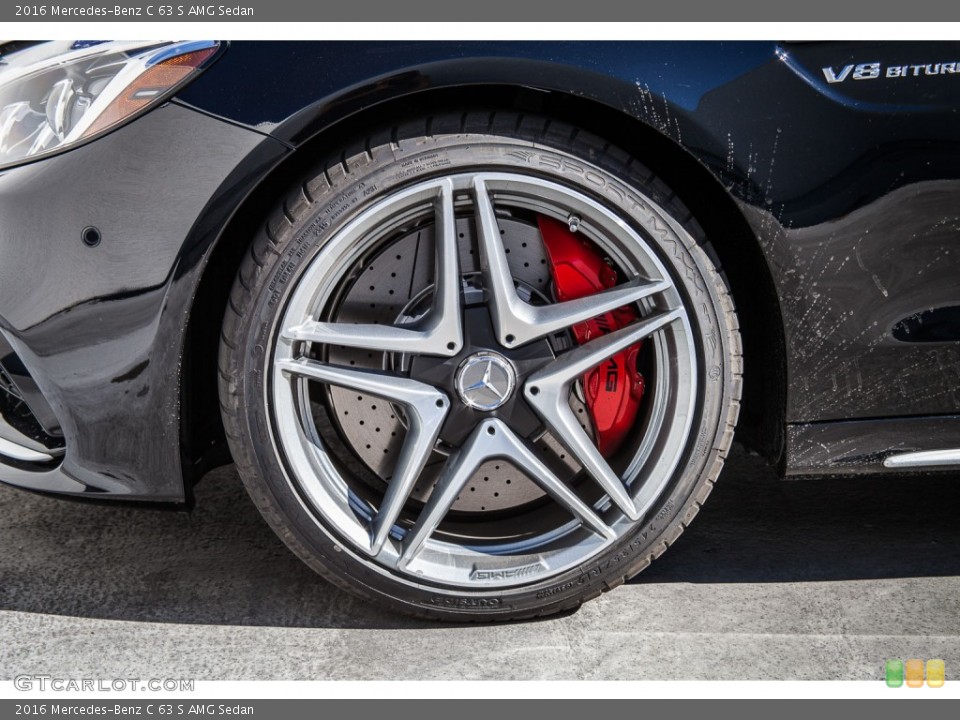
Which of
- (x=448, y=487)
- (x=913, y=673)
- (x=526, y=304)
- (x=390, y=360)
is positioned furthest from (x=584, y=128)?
(x=913, y=673)

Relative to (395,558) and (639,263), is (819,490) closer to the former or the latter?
(639,263)

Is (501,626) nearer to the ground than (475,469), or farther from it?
nearer to the ground

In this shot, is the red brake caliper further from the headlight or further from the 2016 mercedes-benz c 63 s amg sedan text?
the headlight

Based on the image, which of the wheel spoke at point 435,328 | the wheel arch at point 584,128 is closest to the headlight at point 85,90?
the wheel arch at point 584,128

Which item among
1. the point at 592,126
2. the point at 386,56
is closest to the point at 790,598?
the point at 592,126

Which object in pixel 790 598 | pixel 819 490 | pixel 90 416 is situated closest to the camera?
pixel 90 416

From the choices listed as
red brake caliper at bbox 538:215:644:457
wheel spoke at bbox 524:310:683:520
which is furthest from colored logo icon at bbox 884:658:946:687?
red brake caliper at bbox 538:215:644:457

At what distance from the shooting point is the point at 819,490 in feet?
9.00

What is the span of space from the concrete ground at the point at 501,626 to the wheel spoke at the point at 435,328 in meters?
0.61

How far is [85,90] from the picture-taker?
1.90 meters

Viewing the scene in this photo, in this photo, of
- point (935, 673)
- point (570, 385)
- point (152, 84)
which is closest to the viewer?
point (152, 84)

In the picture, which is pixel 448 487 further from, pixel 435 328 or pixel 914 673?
pixel 914 673

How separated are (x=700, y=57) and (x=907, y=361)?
75cm

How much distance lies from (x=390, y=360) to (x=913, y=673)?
1216 mm
